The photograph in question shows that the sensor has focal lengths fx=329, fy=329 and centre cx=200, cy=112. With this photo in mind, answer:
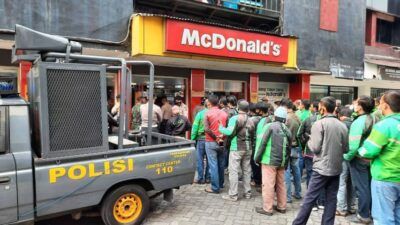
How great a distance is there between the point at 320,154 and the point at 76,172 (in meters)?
3.06

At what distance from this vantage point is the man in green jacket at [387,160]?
343cm

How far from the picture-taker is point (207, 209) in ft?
17.6

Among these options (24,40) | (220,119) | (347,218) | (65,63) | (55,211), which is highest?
(24,40)

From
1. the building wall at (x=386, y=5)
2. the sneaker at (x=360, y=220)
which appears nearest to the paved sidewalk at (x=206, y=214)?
the sneaker at (x=360, y=220)

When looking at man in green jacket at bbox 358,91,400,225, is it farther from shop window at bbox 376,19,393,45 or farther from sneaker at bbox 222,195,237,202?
shop window at bbox 376,19,393,45

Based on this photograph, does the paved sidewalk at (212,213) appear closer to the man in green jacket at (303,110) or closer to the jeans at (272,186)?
the jeans at (272,186)

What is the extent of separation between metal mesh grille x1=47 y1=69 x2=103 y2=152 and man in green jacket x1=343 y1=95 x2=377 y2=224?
3441 mm

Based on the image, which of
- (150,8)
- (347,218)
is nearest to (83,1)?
(150,8)

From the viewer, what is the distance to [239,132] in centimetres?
577

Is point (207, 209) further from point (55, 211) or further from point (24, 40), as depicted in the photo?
point (24, 40)

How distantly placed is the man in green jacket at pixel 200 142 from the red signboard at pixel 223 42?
2992 millimetres

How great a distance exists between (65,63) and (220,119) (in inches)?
122

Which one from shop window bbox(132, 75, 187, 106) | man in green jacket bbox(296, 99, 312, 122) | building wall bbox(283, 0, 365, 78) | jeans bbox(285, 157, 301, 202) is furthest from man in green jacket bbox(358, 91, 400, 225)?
building wall bbox(283, 0, 365, 78)

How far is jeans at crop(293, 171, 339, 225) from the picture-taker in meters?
4.23
